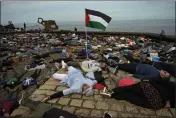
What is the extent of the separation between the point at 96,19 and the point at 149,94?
413 cm

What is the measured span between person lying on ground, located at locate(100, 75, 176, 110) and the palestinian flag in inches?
137

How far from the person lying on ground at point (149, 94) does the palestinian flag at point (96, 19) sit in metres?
3.49

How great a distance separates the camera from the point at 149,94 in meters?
3.81

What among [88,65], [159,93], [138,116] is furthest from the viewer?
[88,65]

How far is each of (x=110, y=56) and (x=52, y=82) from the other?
453 cm

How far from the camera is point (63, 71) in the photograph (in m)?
6.29

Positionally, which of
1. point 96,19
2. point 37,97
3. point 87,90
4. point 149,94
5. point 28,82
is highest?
point 96,19

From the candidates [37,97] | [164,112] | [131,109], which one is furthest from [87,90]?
[164,112]

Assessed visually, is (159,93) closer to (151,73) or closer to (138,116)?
(138,116)

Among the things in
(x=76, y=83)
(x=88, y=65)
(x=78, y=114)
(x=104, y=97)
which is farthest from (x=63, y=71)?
(x=78, y=114)

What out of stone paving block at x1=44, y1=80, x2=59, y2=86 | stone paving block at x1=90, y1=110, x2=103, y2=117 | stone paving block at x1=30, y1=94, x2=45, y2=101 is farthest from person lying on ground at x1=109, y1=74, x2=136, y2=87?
stone paving block at x1=30, y1=94, x2=45, y2=101

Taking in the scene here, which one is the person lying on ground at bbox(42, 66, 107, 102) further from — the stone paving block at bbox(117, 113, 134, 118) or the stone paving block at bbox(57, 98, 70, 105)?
the stone paving block at bbox(117, 113, 134, 118)

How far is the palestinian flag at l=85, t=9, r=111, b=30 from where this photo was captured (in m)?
6.72

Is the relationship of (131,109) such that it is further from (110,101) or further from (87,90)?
(87,90)
